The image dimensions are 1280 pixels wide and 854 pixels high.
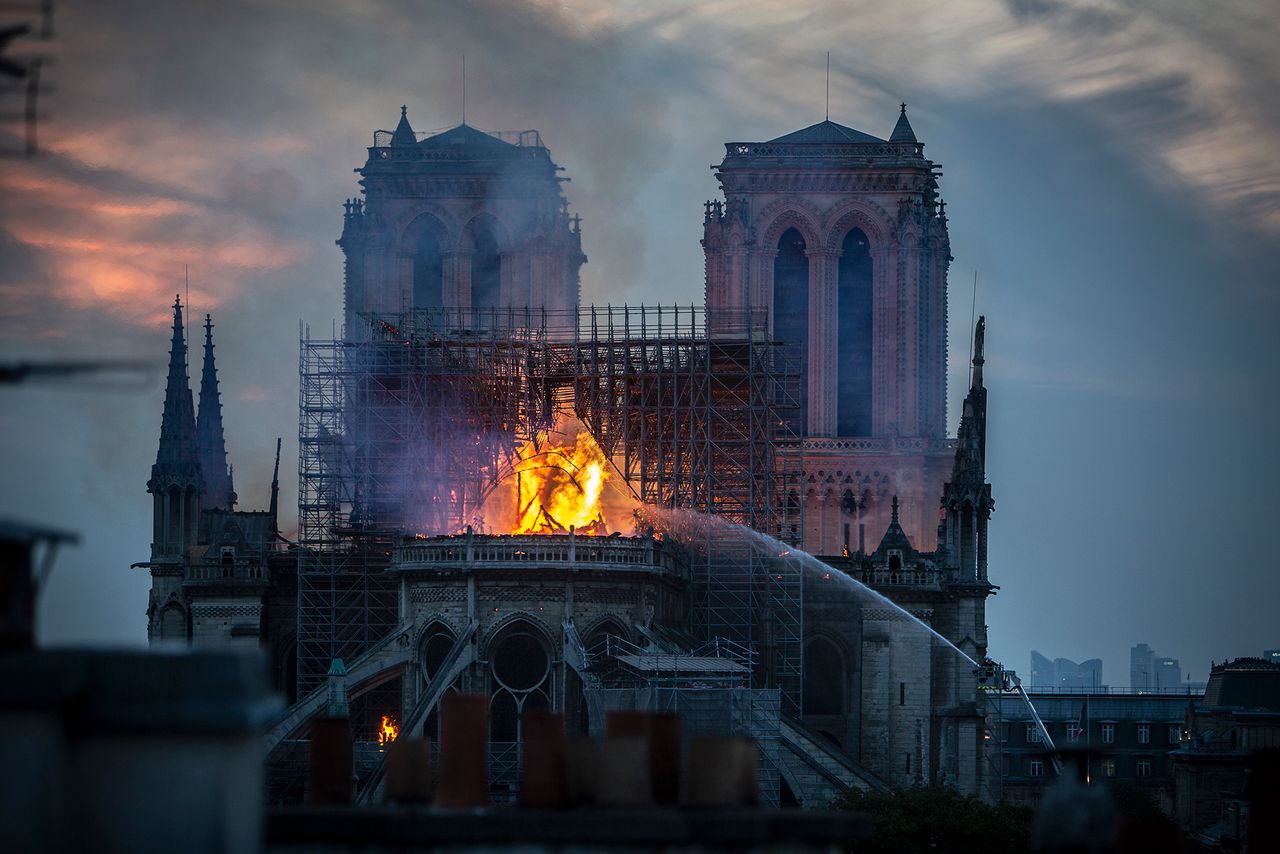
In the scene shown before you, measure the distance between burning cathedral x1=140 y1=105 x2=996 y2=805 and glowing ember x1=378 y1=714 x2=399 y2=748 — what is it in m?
0.41

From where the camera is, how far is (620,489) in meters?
84.3

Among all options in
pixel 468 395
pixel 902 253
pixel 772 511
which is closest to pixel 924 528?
pixel 902 253

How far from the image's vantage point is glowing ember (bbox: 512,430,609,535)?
8150cm

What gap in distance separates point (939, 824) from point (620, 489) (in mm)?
19925

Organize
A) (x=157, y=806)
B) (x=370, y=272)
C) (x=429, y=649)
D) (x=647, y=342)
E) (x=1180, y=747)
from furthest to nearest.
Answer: (x=1180, y=747) → (x=370, y=272) → (x=647, y=342) → (x=429, y=649) → (x=157, y=806)

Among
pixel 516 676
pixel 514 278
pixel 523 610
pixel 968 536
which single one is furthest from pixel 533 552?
pixel 514 278

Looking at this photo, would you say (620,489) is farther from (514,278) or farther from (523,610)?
(514,278)

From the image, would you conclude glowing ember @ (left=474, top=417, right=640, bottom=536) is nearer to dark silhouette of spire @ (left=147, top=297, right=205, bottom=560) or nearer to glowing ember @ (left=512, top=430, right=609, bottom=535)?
glowing ember @ (left=512, top=430, right=609, bottom=535)

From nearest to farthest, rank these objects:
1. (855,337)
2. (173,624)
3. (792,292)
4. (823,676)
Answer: (823,676) < (173,624) < (792,292) < (855,337)

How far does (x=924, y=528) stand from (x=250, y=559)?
2870 centimetres

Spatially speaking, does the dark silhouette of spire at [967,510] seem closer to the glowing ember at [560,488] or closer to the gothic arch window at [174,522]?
the glowing ember at [560,488]

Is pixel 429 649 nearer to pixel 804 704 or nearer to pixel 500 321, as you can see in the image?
pixel 804 704

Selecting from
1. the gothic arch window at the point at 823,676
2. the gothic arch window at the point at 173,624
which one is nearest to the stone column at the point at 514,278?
the gothic arch window at the point at 173,624

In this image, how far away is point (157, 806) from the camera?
60.7ft
